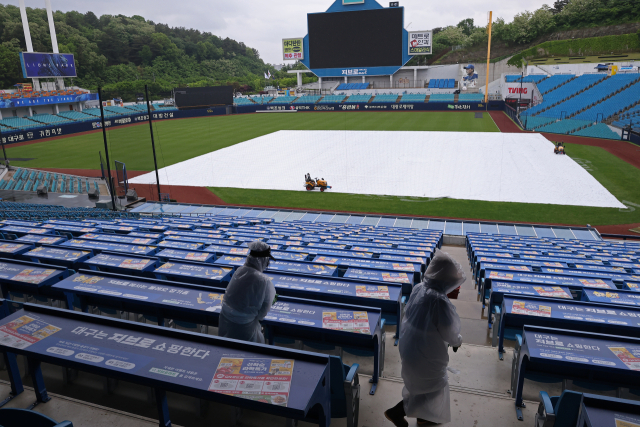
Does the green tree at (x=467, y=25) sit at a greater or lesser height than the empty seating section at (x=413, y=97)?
greater

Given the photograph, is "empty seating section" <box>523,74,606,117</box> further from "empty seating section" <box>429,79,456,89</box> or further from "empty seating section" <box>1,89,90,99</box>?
"empty seating section" <box>1,89,90,99</box>

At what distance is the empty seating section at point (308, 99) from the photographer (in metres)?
79.1

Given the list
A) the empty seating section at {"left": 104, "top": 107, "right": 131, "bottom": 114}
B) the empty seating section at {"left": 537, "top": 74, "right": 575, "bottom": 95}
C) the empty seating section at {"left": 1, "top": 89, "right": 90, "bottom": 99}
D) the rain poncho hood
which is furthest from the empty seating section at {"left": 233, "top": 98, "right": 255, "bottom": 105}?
the rain poncho hood

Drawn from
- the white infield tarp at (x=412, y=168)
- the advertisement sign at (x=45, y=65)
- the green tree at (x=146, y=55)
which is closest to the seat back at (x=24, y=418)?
the white infield tarp at (x=412, y=168)

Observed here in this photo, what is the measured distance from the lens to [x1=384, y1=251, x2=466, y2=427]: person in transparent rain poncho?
13.5 ft

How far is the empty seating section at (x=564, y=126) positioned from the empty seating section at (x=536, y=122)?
0.91 m

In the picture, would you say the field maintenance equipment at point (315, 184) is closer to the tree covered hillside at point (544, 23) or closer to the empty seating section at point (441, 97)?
the empty seating section at point (441, 97)

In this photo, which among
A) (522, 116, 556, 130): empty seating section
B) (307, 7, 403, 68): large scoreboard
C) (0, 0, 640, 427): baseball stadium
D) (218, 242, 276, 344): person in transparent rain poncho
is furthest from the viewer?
(307, 7, 403, 68): large scoreboard

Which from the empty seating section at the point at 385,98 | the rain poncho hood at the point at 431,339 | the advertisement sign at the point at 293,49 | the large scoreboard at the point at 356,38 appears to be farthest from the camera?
the advertisement sign at the point at 293,49

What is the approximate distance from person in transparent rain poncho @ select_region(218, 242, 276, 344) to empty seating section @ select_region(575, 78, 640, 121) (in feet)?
183

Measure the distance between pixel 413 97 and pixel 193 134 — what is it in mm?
43159

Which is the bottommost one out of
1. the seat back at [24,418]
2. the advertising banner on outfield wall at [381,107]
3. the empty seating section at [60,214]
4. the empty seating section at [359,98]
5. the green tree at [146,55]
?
the empty seating section at [60,214]

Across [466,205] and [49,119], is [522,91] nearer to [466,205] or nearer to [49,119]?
[466,205]

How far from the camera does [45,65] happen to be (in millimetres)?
64812
